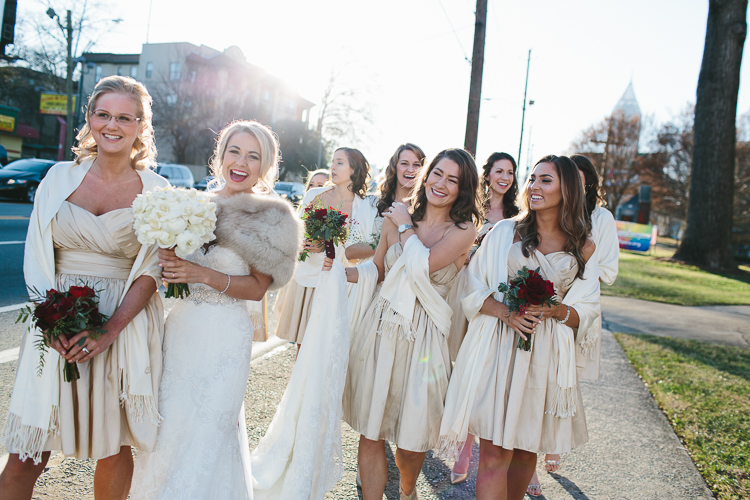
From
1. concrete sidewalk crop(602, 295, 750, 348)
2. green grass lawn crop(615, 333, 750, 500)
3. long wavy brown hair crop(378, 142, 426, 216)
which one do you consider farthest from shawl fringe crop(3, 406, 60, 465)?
Answer: concrete sidewalk crop(602, 295, 750, 348)

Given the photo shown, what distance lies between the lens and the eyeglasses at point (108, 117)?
2482 millimetres

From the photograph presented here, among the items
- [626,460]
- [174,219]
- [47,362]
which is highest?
[174,219]

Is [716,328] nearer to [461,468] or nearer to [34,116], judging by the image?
[461,468]

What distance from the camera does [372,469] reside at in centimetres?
303

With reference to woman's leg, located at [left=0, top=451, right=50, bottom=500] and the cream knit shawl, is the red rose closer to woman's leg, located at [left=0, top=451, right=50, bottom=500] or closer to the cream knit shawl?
the cream knit shawl

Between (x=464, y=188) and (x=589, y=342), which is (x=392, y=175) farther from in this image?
(x=589, y=342)

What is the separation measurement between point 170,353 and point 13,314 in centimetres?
445

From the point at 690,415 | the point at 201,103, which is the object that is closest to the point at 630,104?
the point at 201,103

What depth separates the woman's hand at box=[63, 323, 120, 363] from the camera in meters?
2.18

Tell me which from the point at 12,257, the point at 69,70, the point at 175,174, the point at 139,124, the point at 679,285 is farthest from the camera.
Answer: the point at 69,70

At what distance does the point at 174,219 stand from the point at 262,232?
18.8 inches

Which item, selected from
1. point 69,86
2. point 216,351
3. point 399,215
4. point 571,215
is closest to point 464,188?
point 399,215

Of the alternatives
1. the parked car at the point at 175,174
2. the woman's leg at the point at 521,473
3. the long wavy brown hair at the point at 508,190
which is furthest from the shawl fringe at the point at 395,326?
the parked car at the point at 175,174

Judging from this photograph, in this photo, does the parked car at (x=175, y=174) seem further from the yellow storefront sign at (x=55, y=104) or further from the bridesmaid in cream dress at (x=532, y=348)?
the yellow storefront sign at (x=55, y=104)
